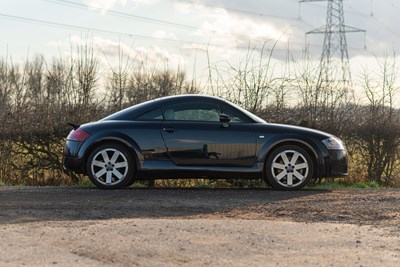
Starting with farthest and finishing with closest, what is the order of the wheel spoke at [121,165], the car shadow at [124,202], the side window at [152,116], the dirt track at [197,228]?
the side window at [152,116]
the wheel spoke at [121,165]
the car shadow at [124,202]
the dirt track at [197,228]

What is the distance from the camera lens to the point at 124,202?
1019 centimetres

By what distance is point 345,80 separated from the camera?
18.0 metres

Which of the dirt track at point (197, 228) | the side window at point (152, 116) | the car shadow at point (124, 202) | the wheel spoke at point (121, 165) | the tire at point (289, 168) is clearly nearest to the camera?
the dirt track at point (197, 228)

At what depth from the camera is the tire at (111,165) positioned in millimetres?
11727

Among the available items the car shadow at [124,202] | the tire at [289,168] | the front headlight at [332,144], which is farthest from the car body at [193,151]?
the car shadow at [124,202]

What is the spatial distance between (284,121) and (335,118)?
3.88ft

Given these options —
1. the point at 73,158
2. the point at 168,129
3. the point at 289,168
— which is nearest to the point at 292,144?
the point at 289,168

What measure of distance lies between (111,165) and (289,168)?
2931mm

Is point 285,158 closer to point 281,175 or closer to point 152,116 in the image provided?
point 281,175

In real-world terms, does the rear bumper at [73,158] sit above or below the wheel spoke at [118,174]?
above

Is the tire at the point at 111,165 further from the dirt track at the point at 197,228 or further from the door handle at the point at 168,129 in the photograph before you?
the door handle at the point at 168,129

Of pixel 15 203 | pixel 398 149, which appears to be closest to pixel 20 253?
pixel 15 203

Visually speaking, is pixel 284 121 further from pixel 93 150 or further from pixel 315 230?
pixel 315 230

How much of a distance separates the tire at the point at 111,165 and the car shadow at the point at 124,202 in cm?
20
